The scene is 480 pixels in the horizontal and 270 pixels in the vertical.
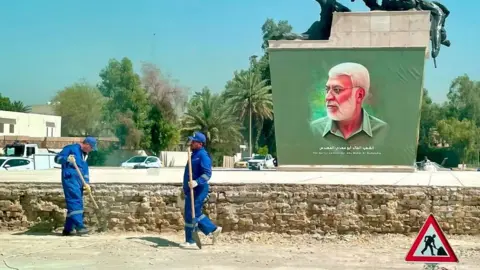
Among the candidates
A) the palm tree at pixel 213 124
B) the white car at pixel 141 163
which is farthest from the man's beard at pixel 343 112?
the palm tree at pixel 213 124

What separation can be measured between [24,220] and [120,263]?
4.07 m

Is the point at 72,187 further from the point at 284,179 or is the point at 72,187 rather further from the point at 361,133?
the point at 361,133

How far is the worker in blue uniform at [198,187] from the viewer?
31.5 feet

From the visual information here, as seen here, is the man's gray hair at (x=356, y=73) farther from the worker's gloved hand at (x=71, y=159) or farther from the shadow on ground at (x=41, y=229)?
the worker's gloved hand at (x=71, y=159)

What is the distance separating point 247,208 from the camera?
11.2 metres

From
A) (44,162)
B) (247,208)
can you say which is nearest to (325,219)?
(247,208)

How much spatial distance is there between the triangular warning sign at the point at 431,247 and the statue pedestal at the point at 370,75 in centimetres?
1673

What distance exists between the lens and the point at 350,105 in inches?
936

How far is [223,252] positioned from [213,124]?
42.1m

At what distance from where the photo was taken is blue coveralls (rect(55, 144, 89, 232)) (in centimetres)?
1060

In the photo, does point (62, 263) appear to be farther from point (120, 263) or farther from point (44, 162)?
point (44, 162)

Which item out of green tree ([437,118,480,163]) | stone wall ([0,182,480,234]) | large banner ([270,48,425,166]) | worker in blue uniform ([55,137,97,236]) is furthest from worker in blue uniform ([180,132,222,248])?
green tree ([437,118,480,163])

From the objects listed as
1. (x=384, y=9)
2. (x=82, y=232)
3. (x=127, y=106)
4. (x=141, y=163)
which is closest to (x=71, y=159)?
(x=82, y=232)

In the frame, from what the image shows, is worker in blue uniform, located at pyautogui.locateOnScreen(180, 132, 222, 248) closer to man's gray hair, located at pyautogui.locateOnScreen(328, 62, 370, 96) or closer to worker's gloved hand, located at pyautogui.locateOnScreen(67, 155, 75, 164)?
worker's gloved hand, located at pyautogui.locateOnScreen(67, 155, 75, 164)
